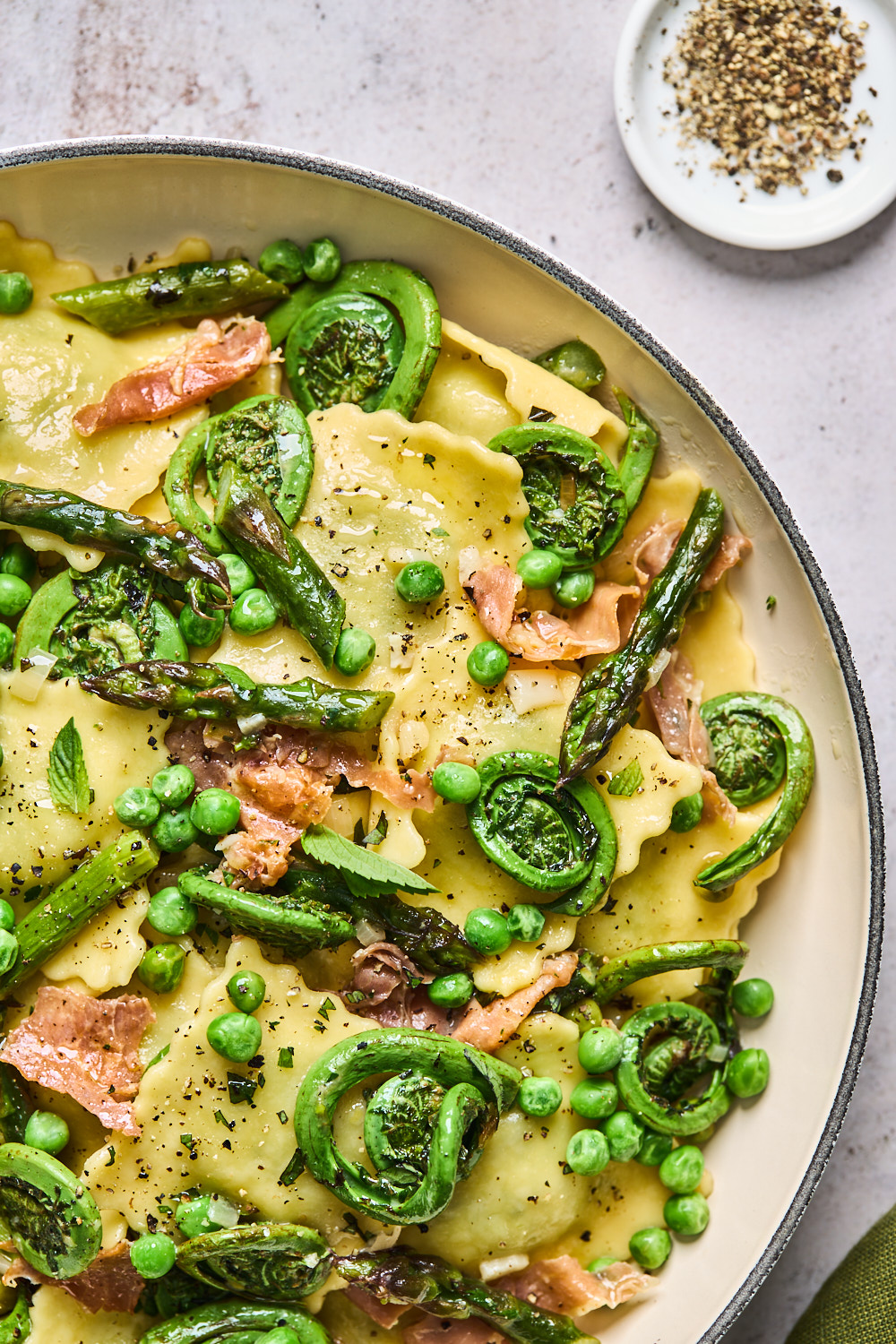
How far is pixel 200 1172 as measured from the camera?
14.4ft

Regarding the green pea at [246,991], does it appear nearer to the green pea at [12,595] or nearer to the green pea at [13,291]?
the green pea at [12,595]

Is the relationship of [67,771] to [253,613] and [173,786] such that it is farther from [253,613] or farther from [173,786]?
[253,613]

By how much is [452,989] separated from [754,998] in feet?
4.88

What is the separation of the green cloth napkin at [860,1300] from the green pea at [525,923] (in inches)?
98.6

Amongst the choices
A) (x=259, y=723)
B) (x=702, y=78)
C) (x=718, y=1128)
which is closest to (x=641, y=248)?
(x=702, y=78)

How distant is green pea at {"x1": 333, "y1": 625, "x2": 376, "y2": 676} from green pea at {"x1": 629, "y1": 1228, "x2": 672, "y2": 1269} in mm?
2939

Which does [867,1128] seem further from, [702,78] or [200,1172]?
[702,78]

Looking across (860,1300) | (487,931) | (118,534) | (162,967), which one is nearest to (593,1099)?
(487,931)

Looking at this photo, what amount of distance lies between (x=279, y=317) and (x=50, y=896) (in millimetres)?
2823

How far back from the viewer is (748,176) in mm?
5332

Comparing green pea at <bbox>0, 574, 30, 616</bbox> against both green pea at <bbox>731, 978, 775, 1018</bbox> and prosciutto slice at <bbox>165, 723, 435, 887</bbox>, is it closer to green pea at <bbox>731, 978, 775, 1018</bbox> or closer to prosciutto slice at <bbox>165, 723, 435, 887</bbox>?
prosciutto slice at <bbox>165, 723, 435, 887</bbox>

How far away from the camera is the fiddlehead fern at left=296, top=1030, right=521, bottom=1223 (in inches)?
167

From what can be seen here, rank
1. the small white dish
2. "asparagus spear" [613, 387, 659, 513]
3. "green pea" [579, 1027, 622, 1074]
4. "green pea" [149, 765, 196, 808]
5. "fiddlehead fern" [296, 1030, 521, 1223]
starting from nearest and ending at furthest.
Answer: "fiddlehead fern" [296, 1030, 521, 1223] < "green pea" [149, 765, 196, 808] < "green pea" [579, 1027, 622, 1074] < "asparagus spear" [613, 387, 659, 513] < the small white dish

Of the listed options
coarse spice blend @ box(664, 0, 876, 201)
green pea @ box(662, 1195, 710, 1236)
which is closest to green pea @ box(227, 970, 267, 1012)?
green pea @ box(662, 1195, 710, 1236)
